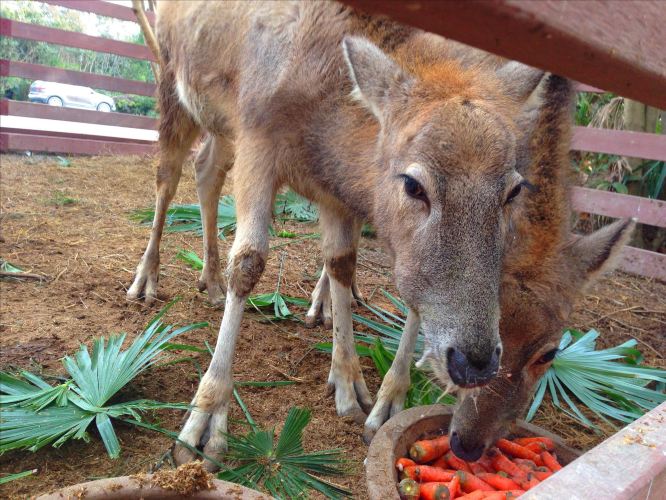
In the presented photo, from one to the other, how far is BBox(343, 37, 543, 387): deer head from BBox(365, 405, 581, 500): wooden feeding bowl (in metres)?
0.53

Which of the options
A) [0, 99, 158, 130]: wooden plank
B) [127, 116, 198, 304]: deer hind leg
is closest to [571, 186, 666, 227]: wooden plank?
[127, 116, 198, 304]: deer hind leg

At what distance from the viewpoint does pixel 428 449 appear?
128 inches

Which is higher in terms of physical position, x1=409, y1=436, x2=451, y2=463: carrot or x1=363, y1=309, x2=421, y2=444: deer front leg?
x1=409, y1=436, x2=451, y2=463: carrot

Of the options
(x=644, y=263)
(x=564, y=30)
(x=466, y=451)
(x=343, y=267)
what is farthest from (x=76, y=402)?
(x=644, y=263)

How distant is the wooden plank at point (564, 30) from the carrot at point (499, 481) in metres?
2.39

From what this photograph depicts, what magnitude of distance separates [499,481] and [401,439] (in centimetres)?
55

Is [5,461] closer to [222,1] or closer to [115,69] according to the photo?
[222,1]

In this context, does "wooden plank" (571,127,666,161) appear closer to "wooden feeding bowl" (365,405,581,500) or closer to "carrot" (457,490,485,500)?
"wooden feeding bowl" (365,405,581,500)

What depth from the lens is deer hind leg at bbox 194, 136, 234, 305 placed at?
562 cm

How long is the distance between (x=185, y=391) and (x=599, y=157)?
898 cm

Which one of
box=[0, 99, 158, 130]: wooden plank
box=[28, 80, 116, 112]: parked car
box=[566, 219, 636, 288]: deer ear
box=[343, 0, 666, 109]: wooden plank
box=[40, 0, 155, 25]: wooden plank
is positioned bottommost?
box=[0, 99, 158, 130]: wooden plank

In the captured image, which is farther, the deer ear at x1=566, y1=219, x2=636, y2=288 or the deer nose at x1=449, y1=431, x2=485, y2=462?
the deer ear at x1=566, y1=219, x2=636, y2=288

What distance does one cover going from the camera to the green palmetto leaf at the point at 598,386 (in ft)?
14.2

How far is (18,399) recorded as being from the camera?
3.20 metres
